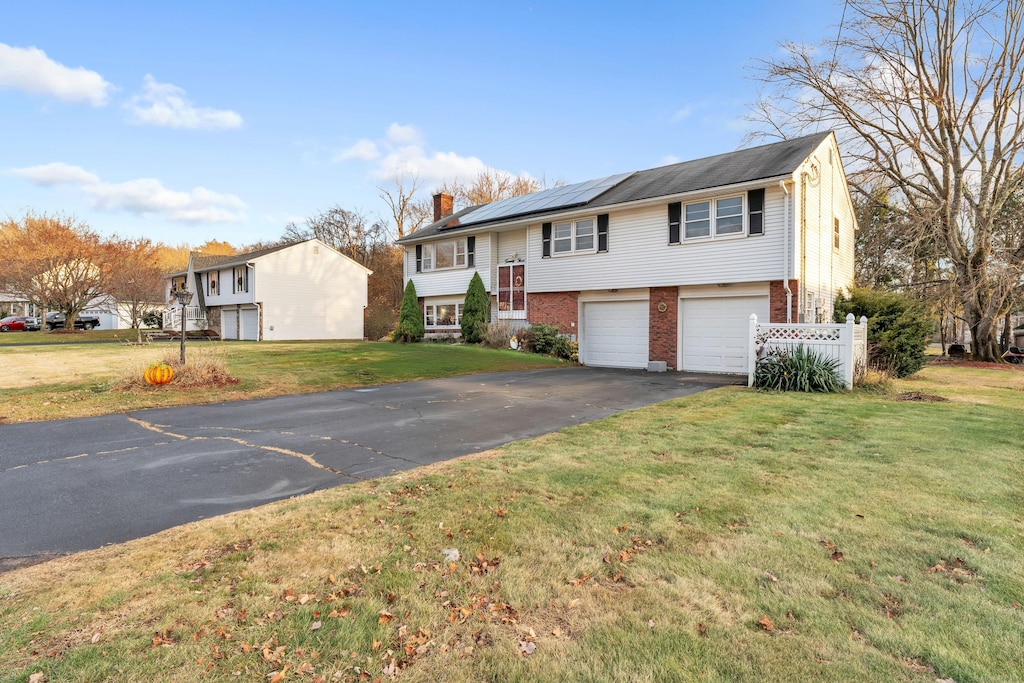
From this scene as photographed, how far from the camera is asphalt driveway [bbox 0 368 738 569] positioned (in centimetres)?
384

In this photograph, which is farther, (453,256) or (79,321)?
(79,321)

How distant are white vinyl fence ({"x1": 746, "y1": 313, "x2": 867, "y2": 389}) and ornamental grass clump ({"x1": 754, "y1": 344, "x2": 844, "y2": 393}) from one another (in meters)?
0.12

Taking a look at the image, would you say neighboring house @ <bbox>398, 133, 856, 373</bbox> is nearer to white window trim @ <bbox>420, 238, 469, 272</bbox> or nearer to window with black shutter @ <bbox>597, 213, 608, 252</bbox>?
window with black shutter @ <bbox>597, 213, 608, 252</bbox>

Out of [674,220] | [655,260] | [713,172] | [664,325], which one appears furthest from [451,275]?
[713,172]

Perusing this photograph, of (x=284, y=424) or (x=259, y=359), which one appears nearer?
(x=284, y=424)

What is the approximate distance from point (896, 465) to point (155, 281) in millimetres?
45771

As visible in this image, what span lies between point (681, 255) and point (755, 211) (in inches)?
96.3

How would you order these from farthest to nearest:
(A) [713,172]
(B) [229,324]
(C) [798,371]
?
(B) [229,324], (A) [713,172], (C) [798,371]

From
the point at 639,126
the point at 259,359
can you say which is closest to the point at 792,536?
the point at 259,359

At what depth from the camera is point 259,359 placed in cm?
1512

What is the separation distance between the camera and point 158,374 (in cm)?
977

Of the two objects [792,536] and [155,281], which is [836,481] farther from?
[155,281]

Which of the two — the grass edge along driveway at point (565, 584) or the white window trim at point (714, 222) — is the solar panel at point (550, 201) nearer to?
the white window trim at point (714, 222)

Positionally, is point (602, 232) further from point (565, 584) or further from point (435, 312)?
point (565, 584)
